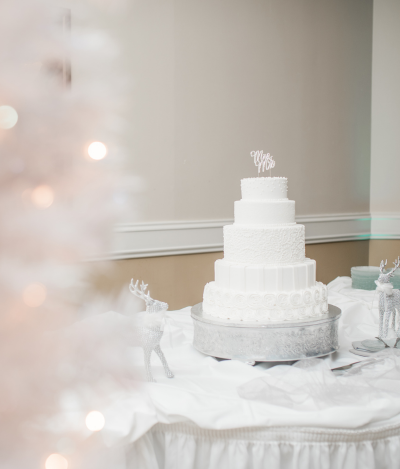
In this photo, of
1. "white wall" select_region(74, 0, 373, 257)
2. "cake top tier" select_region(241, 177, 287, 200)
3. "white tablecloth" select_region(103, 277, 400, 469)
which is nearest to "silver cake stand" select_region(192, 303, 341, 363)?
"white tablecloth" select_region(103, 277, 400, 469)

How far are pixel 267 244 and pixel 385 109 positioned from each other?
Answer: 131 inches

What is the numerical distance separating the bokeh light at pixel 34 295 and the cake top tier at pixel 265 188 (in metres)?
1.90

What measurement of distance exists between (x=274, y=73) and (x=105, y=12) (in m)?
3.69

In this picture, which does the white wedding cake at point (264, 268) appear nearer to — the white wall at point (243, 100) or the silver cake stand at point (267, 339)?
the silver cake stand at point (267, 339)

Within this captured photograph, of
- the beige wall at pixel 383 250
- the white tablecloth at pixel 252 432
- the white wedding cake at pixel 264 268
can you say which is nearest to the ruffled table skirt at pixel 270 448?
the white tablecloth at pixel 252 432

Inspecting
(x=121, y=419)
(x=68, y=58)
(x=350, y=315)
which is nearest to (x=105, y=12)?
(x=68, y=58)

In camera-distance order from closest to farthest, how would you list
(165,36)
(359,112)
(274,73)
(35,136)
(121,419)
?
(35,136)
(121,419)
(165,36)
(274,73)
(359,112)

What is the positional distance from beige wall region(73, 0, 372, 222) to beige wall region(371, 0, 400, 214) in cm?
10

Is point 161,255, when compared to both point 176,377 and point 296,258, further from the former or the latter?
point 176,377

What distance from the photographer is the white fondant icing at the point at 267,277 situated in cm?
214

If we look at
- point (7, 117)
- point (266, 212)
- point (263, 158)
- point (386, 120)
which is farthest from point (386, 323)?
point (386, 120)

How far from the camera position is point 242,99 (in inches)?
146

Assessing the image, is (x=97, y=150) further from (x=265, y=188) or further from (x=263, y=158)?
(x=263, y=158)

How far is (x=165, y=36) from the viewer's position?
10.6ft
